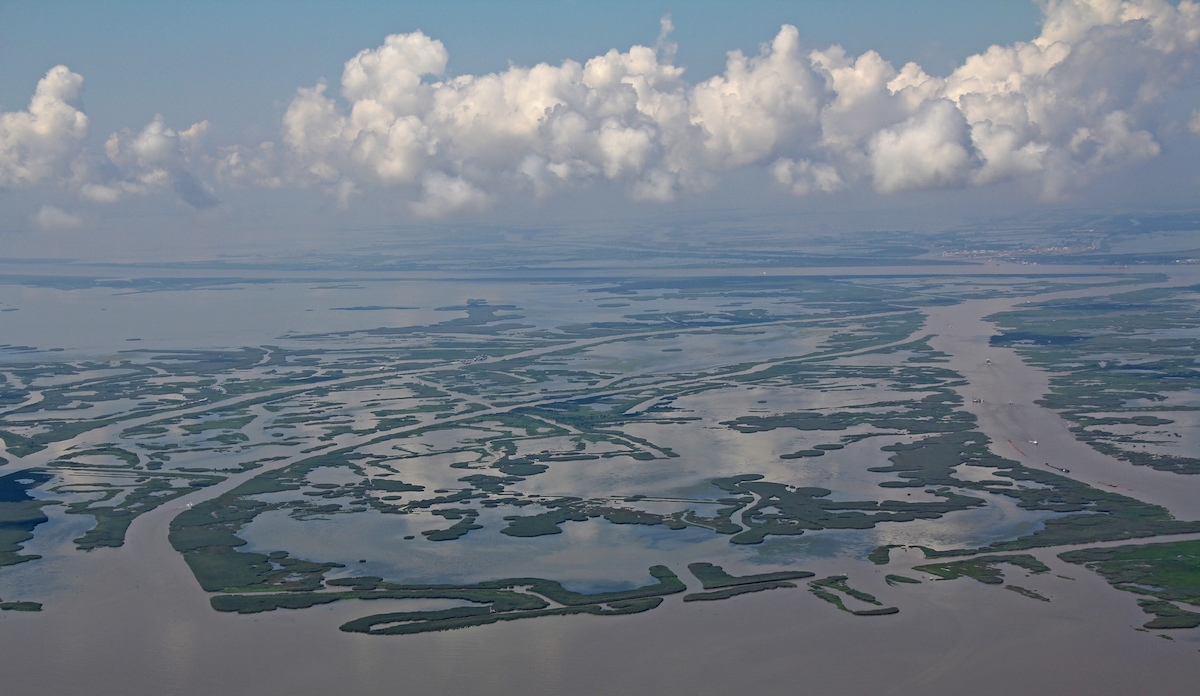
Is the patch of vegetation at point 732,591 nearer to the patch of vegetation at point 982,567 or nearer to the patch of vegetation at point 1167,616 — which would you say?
the patch of vegetation at point 982,567

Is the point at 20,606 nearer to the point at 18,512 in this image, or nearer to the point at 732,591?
the point at 18,512

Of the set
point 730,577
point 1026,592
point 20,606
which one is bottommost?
point 20,606

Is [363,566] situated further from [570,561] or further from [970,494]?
[970,494]

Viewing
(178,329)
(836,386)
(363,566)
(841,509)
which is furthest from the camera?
(178,329)

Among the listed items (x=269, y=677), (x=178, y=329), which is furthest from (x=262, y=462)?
(x=178, y=329)

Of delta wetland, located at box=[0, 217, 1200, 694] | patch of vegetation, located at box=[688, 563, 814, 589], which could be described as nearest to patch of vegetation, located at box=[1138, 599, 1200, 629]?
delta wetland, located at box=[0, 217, 1200, 694]

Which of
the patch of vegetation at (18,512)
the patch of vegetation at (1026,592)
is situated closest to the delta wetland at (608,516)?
the patch of vegetation at (1026,592)

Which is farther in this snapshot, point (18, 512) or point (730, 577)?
point (18, 512)

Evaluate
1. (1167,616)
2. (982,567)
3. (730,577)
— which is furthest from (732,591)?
(1167,616)
